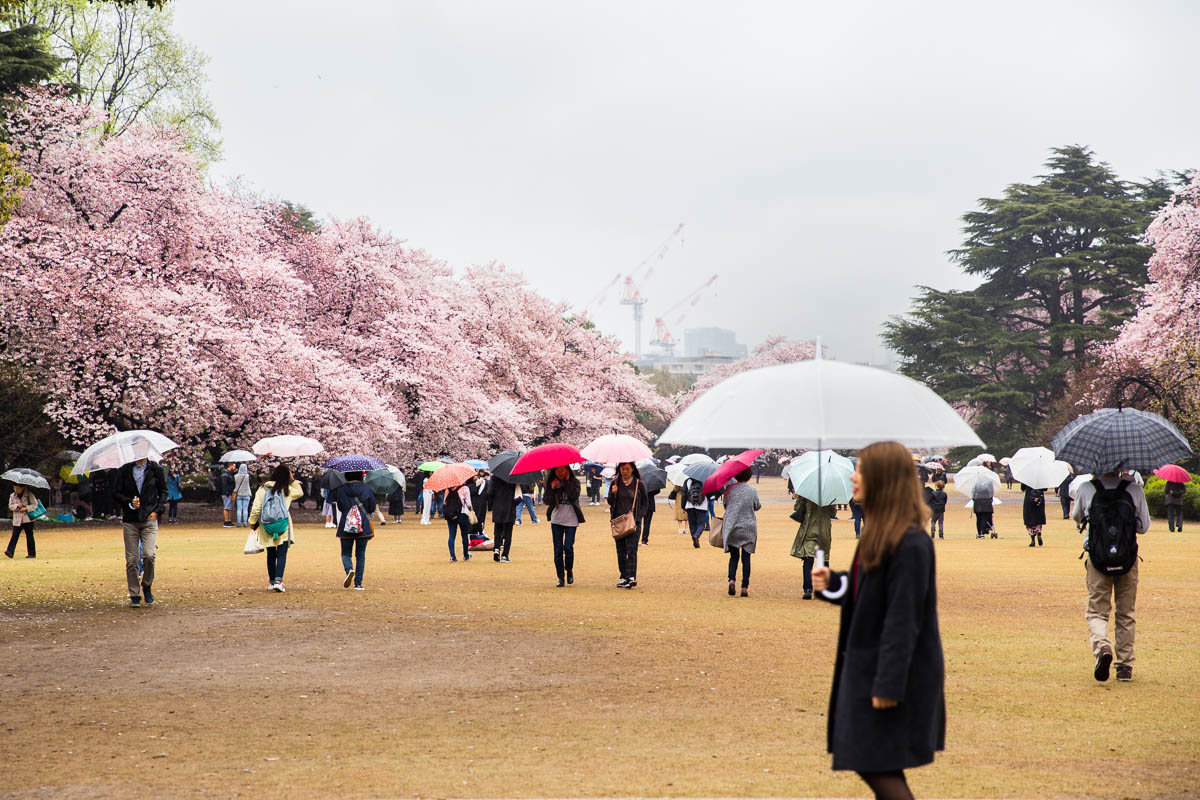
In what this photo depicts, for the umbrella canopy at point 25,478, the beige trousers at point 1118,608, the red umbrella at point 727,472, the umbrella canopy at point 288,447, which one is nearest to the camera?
the beige trousers at point 1118,608

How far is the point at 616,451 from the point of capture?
17.4 m

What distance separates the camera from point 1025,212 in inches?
2324

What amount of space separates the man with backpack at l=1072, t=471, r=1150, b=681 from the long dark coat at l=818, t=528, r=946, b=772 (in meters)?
5.47

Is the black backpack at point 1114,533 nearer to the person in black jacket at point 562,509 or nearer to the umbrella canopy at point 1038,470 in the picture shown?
the person in black jacket at point 562,509

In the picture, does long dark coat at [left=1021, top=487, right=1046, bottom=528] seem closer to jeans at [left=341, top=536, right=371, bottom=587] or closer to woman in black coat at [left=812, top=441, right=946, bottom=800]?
jeans at [left=341, top=536, right=371, bottom=587]

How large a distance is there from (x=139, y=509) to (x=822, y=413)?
429 inches

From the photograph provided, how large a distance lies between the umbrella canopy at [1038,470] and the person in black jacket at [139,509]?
19.0m

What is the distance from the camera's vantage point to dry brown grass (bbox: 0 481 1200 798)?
6535mm

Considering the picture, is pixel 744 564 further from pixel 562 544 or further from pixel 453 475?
pixel 453 475

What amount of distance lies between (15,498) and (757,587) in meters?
13.6

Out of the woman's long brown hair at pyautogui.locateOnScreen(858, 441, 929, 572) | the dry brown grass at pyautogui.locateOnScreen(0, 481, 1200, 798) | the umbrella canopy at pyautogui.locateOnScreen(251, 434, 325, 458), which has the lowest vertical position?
the dry brown grass at pyautogui.locateOnScreen(0, 481, 1200, 798)

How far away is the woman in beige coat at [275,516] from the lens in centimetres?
1536

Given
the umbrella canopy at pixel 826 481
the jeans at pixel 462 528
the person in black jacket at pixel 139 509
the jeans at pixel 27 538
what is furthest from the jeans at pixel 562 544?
the jeans at pixel 27 538

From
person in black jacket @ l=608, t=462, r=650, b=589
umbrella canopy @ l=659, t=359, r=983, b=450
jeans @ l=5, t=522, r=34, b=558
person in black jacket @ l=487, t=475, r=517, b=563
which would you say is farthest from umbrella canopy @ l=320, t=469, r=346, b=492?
umbrella canopy @ l=659, t=359, r=983, b=450
